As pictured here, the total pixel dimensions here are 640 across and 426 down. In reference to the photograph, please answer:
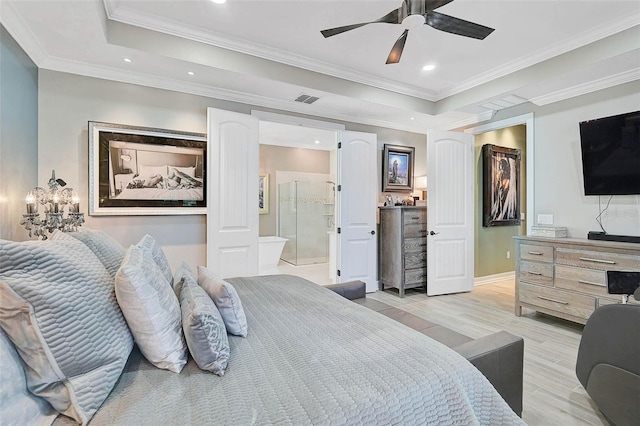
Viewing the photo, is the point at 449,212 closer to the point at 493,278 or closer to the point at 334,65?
the point at 493,278

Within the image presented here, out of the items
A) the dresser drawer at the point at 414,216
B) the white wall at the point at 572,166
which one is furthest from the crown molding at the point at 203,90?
the dresser drawer at the point at 414,216

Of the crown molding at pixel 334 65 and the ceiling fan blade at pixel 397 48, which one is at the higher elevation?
the crown molding at pixel 334 65

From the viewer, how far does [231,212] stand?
3.49 meters

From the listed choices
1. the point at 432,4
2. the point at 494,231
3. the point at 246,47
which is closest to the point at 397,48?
the point at 432,4

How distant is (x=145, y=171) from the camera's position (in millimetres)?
3195

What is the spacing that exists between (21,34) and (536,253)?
193 inches

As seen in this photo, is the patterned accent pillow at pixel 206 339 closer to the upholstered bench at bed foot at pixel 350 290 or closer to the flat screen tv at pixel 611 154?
the upholstered bench at bed foot at pixel 350 290

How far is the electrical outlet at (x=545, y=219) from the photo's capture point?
3658 mm

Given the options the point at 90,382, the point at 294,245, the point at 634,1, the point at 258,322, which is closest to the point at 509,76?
the point at 634,1

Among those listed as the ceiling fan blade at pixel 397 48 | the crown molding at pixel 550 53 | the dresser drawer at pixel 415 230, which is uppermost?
the crown molding at pixel 550 53

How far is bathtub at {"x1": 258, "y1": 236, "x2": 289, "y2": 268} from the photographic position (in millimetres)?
6012

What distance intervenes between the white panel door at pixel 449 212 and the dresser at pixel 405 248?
0.55ft

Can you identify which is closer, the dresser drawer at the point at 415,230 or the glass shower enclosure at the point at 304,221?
the dresser drawer at the point at 415,230

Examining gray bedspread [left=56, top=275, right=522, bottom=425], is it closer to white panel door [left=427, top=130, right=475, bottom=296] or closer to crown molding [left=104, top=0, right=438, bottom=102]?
crown molding [left=104, top=0, right=438, bottom=102]
